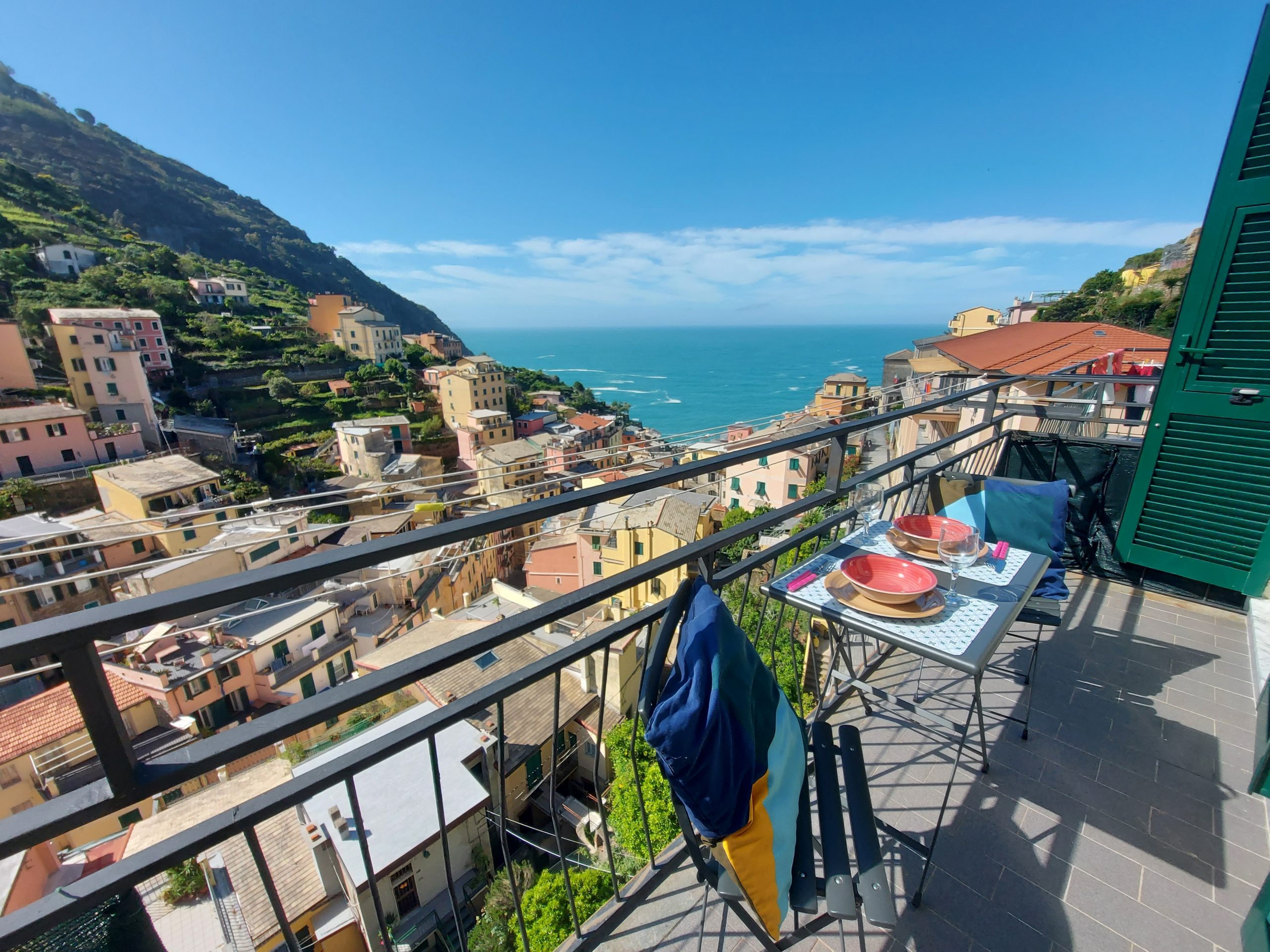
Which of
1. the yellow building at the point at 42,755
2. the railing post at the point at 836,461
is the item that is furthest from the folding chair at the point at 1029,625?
the yellow building at the point at 42,755

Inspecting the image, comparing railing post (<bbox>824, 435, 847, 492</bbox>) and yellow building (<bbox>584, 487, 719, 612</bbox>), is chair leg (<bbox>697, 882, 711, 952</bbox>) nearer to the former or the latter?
railing post (<bbox>824, 435, 847, 492</bbox>)

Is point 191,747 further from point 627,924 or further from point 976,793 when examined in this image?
point 976,793

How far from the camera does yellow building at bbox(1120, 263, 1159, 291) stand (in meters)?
30.9

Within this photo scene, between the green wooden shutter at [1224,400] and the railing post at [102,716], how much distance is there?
14.6 feet

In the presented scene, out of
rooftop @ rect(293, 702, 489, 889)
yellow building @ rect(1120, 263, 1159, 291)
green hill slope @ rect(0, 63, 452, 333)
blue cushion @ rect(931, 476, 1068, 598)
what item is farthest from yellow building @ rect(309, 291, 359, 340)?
yellow building @ rect(1120, 263, 1159, 291)

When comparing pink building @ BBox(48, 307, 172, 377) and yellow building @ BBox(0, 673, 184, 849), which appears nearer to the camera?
yellow building @ BBox(0, 673, 184, 849)

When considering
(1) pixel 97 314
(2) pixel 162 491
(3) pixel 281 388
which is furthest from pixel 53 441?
(3) pixel 281 388

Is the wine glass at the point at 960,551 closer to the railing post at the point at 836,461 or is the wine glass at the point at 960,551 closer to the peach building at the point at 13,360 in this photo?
the railing post at the point at 836,461

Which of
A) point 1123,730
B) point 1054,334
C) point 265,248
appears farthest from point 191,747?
point 265,248

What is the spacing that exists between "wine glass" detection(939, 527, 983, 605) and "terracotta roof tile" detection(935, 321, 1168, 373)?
236 inches

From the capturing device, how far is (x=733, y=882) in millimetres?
1215

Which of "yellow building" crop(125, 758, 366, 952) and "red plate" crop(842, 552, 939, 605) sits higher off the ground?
"red plate" crop(842, 552, 939, 605)

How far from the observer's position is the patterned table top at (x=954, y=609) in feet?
4.57

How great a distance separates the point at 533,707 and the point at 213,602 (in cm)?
1067
